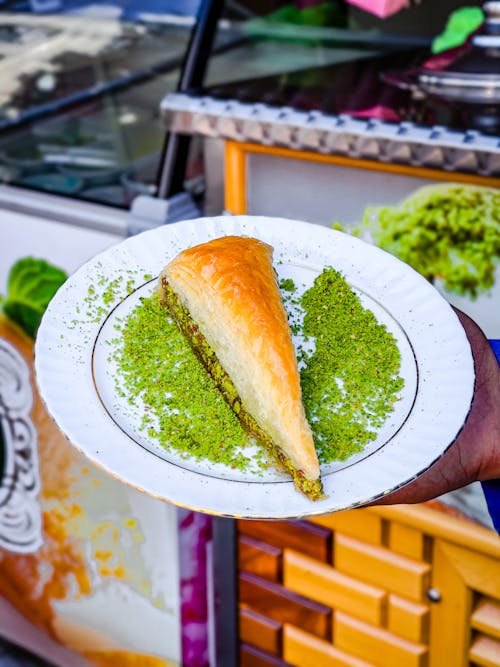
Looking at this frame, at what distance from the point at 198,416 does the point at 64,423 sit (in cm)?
19

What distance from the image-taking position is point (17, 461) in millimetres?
2428

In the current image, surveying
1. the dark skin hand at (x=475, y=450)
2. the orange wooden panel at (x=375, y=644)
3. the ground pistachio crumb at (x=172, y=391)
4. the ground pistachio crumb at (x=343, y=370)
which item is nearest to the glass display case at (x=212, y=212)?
the orange wooden panel at (x=375, y=644)

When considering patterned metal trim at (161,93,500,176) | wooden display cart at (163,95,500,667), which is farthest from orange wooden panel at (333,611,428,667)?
patterned metal trim at (161,93,500,176)

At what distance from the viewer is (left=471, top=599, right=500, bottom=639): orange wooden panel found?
1.73 metres

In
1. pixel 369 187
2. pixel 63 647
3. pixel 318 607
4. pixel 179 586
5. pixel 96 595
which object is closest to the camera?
pixel 369 187

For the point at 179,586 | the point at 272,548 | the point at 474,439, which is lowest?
the point at 179,586

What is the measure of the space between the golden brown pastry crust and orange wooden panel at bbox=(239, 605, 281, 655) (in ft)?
4.10

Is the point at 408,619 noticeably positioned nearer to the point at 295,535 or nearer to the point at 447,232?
the point at 295,535

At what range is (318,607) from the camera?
203cm

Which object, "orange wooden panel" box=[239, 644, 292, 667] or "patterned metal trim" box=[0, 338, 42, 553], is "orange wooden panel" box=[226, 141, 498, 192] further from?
"orange wooden panel" box=[239, 644, 292, 667]

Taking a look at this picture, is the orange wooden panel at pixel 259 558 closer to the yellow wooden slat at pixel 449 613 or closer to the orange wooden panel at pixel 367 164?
the yellow wooden slat at pixel 449 613

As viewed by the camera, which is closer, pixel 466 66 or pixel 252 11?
pixel 466 66

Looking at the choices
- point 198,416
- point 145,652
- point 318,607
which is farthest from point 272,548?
point 198,416

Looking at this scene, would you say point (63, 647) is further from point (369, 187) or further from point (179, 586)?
point (369, 187)
